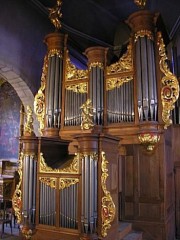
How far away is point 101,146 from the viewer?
344 cm

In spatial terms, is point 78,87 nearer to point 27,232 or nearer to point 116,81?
point 116,81

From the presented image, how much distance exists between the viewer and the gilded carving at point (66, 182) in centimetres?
354

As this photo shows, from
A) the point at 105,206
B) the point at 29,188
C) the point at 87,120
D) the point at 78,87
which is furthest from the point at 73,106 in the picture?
the point at 105,206

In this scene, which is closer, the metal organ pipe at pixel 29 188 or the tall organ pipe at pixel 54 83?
the metal organ pipe at pixel 29 188

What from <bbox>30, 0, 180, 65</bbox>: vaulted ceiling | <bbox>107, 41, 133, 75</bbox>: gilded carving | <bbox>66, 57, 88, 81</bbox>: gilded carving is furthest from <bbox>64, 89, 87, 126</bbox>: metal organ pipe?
<bbox>30, 0, 180, 65</bbox>: vaulted ceiling

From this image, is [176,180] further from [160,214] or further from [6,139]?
[6,139]

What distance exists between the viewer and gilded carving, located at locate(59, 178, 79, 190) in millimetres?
3535

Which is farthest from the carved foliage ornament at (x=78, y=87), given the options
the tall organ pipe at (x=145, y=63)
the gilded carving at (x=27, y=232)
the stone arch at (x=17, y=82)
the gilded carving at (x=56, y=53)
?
the gilded carving at (x=27, y=232)

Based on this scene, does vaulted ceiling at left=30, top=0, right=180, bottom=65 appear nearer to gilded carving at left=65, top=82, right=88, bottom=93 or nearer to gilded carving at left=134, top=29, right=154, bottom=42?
gilded carving at left=134, top=29, right=154, bottom=42

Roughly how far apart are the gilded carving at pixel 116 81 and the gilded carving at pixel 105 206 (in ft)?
5.81

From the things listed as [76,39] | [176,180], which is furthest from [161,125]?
[76,39]

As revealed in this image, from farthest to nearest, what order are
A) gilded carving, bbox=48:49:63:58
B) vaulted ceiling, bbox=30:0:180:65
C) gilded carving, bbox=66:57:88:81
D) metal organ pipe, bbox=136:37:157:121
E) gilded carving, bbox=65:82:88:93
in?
1. vaulted ceiling, bbox=30:0:180:65
2. gilded carving, bbox=48:49:63:58
3. gilded carving, bbox=66:57:88:81
4. gilded carving, bbox=65:82:88:93
5. metal organ pipe, bbox=136:37:157:121

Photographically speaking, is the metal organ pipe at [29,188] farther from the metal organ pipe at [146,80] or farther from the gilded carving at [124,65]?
the gilded carving at [124,65]

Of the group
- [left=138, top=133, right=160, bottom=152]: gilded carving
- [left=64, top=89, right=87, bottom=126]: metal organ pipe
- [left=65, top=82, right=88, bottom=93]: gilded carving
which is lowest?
[left=138, top=133, right=160, bottom=152]: gilded carving
